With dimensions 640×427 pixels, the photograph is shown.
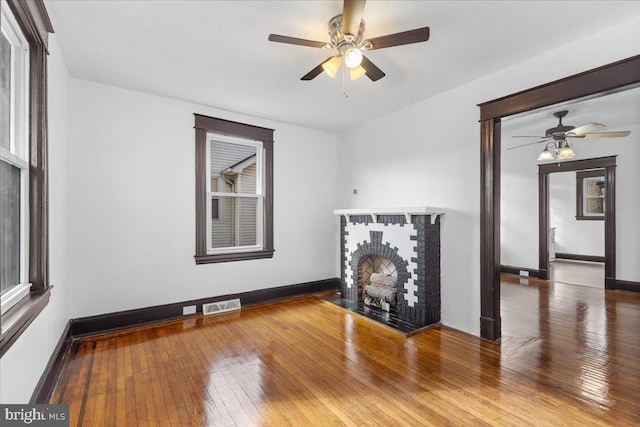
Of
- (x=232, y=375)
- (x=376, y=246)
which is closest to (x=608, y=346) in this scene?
(x=376, y=246)

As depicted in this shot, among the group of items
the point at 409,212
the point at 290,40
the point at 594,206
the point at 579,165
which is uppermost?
the point at 290,40

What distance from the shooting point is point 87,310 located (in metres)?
3.25

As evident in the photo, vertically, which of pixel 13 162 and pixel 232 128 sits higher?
pixel 232 128

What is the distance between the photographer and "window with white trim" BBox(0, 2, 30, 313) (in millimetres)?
1660

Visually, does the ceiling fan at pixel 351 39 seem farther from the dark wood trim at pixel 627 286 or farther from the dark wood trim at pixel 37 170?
the dark wood trim at pixel 627 286

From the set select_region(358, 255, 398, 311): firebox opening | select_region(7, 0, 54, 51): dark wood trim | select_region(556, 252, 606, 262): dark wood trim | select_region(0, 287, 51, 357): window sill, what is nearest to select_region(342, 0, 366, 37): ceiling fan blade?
select_region(7, 0, 54, 51): dark wood trim

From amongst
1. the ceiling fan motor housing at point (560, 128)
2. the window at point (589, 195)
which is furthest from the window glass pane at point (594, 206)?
the ceiling fan motor housing at point (560, 128)

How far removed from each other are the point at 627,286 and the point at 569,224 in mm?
3582

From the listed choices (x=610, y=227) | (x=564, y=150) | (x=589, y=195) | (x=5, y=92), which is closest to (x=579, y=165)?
(x=610, y=227)

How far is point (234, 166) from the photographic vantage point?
480cm

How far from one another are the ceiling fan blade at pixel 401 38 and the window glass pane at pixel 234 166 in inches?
110

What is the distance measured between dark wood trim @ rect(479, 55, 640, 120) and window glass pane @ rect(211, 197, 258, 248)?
328 centimetres

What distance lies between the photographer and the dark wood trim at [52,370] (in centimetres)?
196

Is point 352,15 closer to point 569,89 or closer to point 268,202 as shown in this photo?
point 569,89
